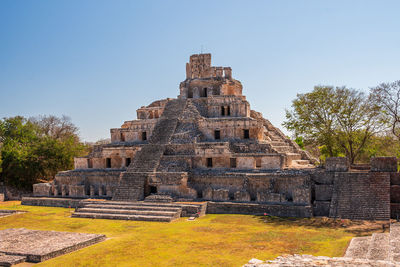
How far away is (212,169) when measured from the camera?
2122cm

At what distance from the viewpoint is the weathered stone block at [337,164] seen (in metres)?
18.4

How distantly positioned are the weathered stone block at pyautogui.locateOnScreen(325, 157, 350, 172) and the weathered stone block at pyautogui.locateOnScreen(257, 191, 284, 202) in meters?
2.89

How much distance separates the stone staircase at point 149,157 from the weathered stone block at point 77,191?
3261 mm

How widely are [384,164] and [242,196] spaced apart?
690 centimetres

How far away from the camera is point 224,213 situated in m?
18.5

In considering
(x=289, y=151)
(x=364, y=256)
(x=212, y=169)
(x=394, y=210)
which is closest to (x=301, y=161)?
(x=289, y=151)

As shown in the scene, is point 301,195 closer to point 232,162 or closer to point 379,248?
point 232,162

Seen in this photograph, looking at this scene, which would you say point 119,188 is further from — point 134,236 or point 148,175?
point 134,236

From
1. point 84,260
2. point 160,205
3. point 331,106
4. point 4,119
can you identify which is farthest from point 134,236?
point 4,119

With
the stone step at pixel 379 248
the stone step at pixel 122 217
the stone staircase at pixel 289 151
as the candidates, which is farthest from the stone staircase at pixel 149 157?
the stone step at pixel 379 248

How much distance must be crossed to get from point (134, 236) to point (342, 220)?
340 inches

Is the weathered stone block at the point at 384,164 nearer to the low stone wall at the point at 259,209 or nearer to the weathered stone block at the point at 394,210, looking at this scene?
the weathered stone block at the point at 394,210

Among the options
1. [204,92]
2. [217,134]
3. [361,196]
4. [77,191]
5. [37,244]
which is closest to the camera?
[37,244]

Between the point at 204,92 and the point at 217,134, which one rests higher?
the point at 204,92
